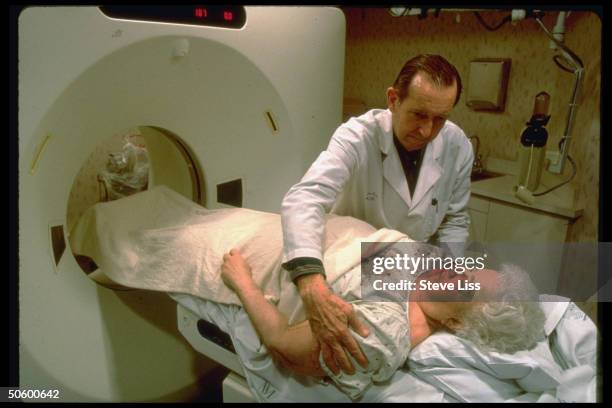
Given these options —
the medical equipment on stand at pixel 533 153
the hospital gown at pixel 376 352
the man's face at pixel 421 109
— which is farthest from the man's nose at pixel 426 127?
the medical equipment on stand at pixel 533 153

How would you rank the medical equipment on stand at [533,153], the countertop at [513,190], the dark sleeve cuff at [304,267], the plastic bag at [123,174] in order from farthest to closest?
the plastic bag at [123,174]
the medical equipment on stand at [533,153]
the countertop at [513,190]
the dark sleeve cuff at [304,267]

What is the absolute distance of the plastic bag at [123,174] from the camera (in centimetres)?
189

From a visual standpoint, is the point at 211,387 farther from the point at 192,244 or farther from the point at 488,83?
the point at 488,83

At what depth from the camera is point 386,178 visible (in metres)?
1.30

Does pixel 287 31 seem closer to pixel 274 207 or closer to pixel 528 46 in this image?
pixel 274 207

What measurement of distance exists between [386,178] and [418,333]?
486mm

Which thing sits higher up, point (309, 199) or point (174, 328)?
point (309, 199)

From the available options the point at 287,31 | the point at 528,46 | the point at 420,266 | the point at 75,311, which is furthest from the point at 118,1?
the point at 528,46

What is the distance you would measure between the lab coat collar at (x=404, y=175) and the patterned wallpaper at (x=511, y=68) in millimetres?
698

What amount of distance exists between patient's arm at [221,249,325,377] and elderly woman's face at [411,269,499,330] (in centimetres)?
28

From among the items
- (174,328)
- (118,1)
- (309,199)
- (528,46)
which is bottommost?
(174,328)

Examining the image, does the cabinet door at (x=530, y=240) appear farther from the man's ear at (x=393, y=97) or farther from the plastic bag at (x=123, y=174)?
the plastic bag at (x=123, y=174)

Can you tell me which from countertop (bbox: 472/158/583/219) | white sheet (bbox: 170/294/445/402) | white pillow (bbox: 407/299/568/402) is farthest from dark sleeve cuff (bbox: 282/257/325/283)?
countertop (bbox: 472/158/583/219)

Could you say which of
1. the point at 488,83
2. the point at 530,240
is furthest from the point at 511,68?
Result: the point at 530,240
